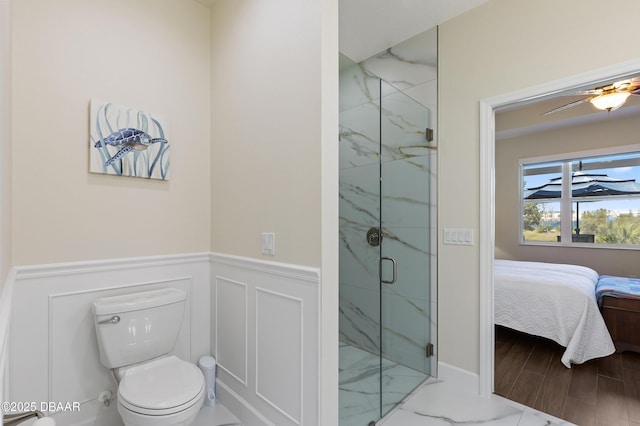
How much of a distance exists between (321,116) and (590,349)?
2827 millimetres

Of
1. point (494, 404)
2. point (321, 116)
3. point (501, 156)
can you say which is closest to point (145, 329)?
point (321, 116)

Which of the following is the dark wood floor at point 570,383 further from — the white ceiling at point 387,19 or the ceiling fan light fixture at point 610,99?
the white ceiling at point 387,19

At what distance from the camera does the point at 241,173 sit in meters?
1.91

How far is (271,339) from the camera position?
1665mm

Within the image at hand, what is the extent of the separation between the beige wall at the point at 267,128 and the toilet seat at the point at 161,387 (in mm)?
696

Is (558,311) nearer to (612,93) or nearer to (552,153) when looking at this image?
(612,93)

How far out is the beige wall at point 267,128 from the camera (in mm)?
1479

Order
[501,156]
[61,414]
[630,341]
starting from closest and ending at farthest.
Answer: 1. [61,414]
2. [630,341]
3. [501,156]

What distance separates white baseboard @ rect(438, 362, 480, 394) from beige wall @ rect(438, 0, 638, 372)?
0.13 feet

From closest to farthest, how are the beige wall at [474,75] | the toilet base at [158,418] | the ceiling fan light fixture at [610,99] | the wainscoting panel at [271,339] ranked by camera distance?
the toilet base at [158,418] → the wainscoting panel at [271,339] → the beige wall at [474,75] → the ceiling fan light fixture at [610,99]

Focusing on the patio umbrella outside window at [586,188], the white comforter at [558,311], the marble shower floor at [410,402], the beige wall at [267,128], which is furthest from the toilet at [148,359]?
the patio umbrella outside window at [586,188]

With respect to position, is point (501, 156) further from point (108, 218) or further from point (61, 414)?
point (61, 414)

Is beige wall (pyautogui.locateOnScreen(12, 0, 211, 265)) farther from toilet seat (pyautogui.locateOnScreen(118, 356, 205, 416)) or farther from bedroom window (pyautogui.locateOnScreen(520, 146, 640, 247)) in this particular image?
bedroom window (pyautogui.locateOnScreen(520, 146, 640, 247))

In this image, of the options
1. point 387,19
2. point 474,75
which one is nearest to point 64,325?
point 387,19
